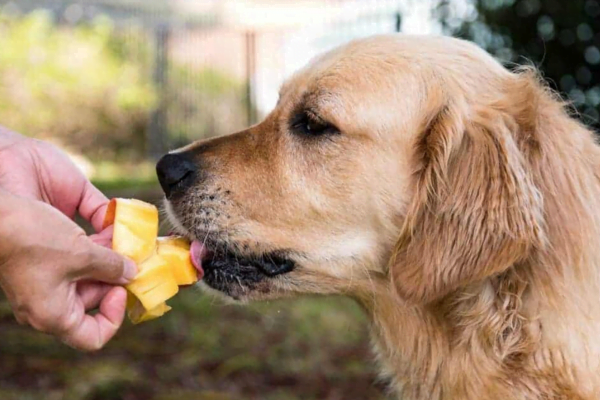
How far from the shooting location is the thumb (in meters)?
2.32

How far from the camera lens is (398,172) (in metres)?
2.93

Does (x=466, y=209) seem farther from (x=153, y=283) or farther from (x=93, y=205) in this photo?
(x=93, y=205)

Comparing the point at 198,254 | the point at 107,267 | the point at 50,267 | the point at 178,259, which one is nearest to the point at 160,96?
the point at 198,254

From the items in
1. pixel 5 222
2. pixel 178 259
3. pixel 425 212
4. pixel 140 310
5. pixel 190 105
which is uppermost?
pixel 5 222

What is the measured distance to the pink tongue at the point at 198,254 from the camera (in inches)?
118

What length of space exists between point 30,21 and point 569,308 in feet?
47.6

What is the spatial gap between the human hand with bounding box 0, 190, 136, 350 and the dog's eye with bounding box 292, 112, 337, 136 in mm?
969

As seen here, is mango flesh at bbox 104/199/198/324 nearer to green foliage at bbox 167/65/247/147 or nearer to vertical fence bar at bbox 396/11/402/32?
vertical fence bar at bbox 396/11/402/32

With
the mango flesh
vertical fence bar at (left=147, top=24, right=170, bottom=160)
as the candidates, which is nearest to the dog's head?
the mango flesh

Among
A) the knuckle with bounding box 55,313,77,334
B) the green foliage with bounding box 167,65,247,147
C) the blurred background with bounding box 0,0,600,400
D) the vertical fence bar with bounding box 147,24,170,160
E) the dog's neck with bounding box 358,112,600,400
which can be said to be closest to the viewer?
the knuckle with bounding box 55,313,77,334

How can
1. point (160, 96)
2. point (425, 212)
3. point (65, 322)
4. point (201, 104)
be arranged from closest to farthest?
1. point (65, 322)
2. point (425, 212)
3. point (160, 96)
4. point (201, 104)

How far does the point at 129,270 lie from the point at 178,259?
393 mm

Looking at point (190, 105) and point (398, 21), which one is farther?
point (190, 105)

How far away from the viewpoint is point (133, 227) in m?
2.69
